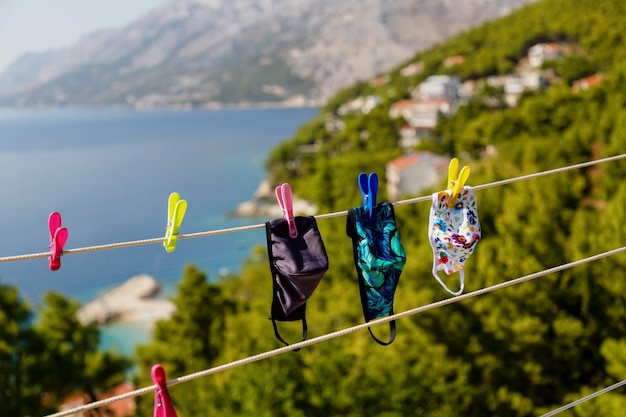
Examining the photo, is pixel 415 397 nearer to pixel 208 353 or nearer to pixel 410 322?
pixel 410 322

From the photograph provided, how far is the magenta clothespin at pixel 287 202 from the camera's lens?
189 centimetres

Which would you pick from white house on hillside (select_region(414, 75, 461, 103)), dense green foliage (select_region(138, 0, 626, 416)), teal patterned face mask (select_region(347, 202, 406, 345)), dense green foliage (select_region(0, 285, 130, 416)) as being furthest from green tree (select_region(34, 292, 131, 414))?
white house on hillside (select_region(414, 75, 461, 103))

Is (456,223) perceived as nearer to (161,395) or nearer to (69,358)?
(161,395)

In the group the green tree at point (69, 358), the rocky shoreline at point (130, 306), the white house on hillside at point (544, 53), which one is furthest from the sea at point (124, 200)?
the white house on hillside at point (544, 53)

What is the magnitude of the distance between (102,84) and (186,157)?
5644 inches

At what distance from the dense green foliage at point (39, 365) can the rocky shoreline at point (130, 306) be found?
40.3 feet

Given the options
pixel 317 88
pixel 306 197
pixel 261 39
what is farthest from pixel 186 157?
pixel 261 39

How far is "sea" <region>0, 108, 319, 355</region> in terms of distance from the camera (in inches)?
1153

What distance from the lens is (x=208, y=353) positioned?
1244 cm

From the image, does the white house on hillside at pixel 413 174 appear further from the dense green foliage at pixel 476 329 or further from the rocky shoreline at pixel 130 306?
the rocky shoreline at pixel 130 306

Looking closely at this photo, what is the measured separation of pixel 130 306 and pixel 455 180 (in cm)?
2475

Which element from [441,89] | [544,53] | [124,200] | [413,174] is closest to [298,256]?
[413,174]

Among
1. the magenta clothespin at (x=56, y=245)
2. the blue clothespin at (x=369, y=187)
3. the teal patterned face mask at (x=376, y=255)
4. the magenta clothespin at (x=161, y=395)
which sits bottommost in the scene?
the magenta clothespin at (x=161, y=395)

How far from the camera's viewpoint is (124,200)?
4434 cm
